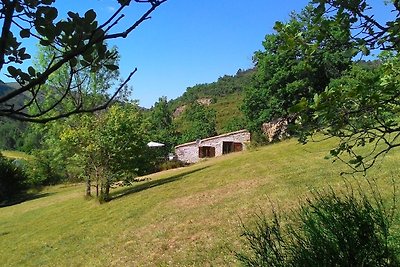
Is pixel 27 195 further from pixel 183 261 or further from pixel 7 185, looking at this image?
pixel 183 261

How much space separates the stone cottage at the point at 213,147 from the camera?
48094mm

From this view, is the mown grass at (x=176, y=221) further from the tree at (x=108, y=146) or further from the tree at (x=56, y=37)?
the tree at (x=56, y=37)

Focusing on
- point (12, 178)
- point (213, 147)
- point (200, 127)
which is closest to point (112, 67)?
point (12, 178)

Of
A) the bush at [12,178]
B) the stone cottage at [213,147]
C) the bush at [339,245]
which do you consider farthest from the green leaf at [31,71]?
the stone cottage at [213,147]

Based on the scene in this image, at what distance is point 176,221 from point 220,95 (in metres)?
116

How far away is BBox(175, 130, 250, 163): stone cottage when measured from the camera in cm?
4809

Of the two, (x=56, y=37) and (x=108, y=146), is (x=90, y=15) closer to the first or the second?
(x=56, y=37)

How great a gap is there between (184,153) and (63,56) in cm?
5196

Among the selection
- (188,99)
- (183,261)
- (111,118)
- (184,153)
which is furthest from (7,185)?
(188,99)

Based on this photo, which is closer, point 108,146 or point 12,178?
point 108,146

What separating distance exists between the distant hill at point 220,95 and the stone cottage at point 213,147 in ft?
127

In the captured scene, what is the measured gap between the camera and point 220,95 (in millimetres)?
125812

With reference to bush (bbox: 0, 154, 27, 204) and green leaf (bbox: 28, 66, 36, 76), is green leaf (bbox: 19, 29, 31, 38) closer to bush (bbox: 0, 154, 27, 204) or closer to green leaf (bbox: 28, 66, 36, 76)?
green leaf (bbox: 28, 66, 36, 76)

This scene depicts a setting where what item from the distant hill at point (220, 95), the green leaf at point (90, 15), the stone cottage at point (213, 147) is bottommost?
Answer: the green leaf at point (90, 15)
